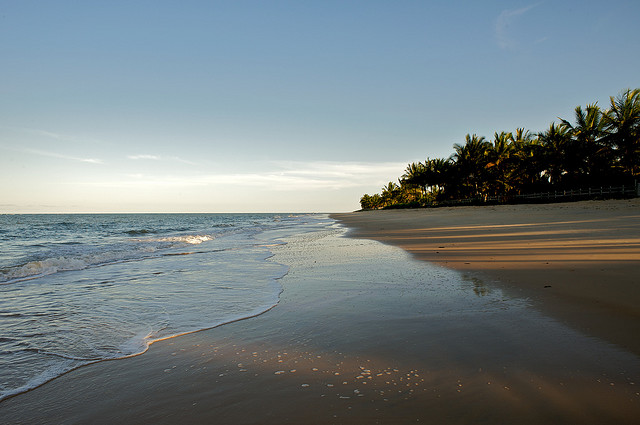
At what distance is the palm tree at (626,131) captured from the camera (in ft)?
101

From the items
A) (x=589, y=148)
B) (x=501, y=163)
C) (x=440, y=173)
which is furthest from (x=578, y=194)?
(x=440, y=173)

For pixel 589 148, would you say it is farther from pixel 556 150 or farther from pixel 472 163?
pixel 472 163

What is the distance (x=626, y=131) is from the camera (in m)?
30.8

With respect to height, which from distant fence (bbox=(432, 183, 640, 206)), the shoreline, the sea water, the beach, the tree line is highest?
the tree line

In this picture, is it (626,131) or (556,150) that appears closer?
(626,131)

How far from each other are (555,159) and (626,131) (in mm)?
7959

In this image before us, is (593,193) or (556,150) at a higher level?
(556,150)

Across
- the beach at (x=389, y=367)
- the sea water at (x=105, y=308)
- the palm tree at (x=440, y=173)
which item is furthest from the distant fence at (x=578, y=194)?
the sea water at (x=105, y=308)

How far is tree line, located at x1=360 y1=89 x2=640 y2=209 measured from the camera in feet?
104

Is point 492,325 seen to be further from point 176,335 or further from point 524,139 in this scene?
point 524,139

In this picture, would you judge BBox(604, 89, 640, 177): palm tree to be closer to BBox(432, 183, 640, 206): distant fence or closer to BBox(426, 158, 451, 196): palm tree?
BBox(432, 183, 640, 206): distant fence

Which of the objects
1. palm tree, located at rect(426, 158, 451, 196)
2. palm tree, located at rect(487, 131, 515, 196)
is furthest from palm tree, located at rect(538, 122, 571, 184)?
palm tree, located at rect(426, 158, 451, 196)

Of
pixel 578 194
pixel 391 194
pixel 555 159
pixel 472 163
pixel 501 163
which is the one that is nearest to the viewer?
pixel 578 194

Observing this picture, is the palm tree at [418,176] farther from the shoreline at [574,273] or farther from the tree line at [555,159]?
the shoreline at [574,273]
